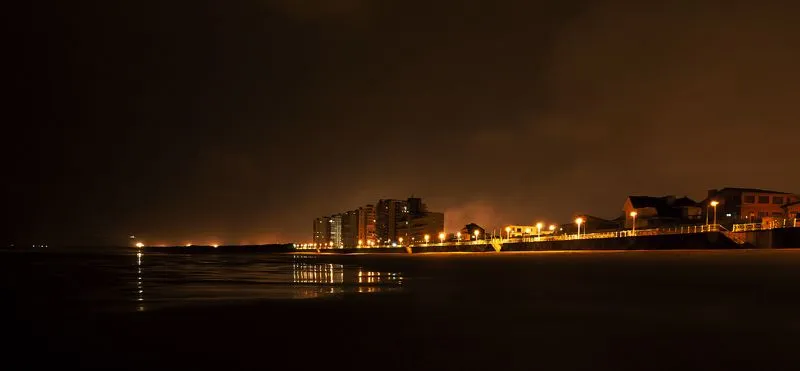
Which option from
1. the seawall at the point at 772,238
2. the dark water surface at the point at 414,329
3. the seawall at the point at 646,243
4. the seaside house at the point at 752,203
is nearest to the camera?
the dark water surface at the point at 414,329

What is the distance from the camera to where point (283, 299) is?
15008 millimetres

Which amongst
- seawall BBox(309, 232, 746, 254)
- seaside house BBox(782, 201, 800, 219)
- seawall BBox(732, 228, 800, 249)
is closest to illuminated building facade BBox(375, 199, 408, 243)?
seawall BBox(309, 232, 746, 254)

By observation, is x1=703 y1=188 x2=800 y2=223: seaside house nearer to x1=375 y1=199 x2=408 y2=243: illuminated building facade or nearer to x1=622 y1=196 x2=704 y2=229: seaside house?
x1=622 y1=196 x2=704 y2=229: seaside house

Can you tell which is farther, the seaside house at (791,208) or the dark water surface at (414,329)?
the seaside house at (791,208)

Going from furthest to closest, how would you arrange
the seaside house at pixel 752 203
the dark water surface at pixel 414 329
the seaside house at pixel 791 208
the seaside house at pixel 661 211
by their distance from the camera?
1. the seaside house at pixel 661 211
2. the seaside house at pixel 752 203
3. the seaside house at pixel 791 208
4. the dark water surface at pixel 414 329

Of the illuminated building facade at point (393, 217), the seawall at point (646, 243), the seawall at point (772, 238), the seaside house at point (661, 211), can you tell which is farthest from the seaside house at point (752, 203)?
the illuminated building facade at point (393, 217)

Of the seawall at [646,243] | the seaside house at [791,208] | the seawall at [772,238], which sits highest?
the seaside house at [791,208]

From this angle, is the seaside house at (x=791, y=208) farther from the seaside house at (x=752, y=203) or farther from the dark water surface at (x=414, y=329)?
the dark water surface at (x=414, y=329)

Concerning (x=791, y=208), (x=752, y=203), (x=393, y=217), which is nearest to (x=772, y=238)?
(x=791, y=208)

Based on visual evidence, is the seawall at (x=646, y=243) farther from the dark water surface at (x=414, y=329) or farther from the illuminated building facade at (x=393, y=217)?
the illuminated building facade at (x=393, y=217)

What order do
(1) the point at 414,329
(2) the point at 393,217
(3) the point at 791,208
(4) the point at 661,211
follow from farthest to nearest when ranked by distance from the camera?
(2) the point at 393,217
(4) the point at 661,211
(3) the point at 791,208
(1) the point at 414,329

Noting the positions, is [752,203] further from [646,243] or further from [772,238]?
[772,238]

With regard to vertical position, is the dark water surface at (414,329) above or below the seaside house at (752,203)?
below

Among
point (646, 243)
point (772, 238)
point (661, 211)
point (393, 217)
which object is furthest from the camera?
point (393, 217)
